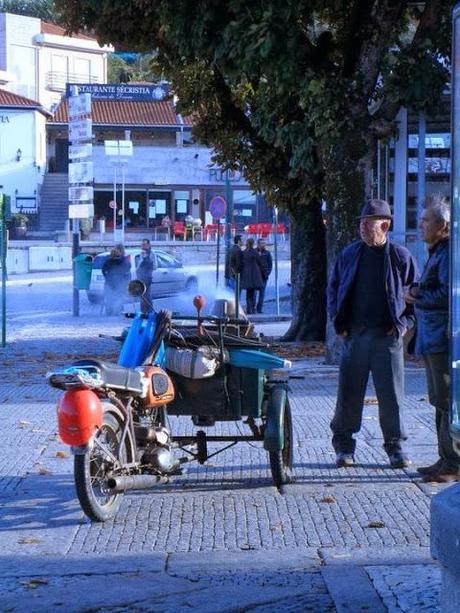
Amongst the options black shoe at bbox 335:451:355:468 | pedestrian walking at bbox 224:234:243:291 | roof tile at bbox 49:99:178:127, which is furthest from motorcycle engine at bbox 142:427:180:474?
roof tile at bbox 49:99:178:127

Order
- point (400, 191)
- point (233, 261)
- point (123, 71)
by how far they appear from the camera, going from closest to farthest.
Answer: point (400, 191), point (233, 261), point (123, 71)

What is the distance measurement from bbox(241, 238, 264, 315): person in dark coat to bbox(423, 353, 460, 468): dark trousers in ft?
66.4

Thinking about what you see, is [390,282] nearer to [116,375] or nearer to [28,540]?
[116,375]

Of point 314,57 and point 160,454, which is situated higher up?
point 314,57

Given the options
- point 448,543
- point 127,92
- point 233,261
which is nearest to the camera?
point 448,543

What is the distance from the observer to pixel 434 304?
811 cm

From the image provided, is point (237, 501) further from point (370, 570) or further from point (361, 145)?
point (361, 145)

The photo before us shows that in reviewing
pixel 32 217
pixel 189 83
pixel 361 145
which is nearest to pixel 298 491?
pixel 361 145

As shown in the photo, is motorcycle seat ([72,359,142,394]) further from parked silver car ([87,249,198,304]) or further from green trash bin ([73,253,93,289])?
parked silver car ([87,249,198,304])

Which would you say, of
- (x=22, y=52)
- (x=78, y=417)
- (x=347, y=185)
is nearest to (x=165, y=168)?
(x=22, y=52)

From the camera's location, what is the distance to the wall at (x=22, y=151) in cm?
6612

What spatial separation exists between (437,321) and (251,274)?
67.4 feet

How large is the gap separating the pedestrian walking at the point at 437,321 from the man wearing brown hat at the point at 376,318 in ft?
0.92

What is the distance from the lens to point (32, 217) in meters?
65.0
